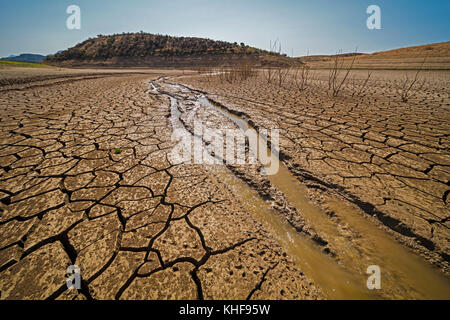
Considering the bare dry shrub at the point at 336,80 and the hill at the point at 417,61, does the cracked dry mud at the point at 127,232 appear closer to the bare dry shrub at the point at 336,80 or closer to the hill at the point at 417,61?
the bare dry shrub at the point at 336,80

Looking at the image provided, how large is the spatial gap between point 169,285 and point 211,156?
155 centimetres

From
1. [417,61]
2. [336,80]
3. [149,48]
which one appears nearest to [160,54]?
[149,48]

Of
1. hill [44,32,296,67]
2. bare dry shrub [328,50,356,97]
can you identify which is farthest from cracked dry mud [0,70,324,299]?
hill [44,32,296,67]

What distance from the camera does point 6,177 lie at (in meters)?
1.79

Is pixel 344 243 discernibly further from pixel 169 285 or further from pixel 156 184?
pixel 156 184

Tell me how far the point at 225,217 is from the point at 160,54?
3079 cm

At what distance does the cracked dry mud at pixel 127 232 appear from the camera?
37.6 inches

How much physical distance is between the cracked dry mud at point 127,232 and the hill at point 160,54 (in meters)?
21.2

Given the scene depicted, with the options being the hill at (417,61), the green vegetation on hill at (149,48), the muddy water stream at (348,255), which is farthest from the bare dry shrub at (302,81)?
the green vegetation on hill at (149,48)

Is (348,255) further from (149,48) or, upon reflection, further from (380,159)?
(149,48)
